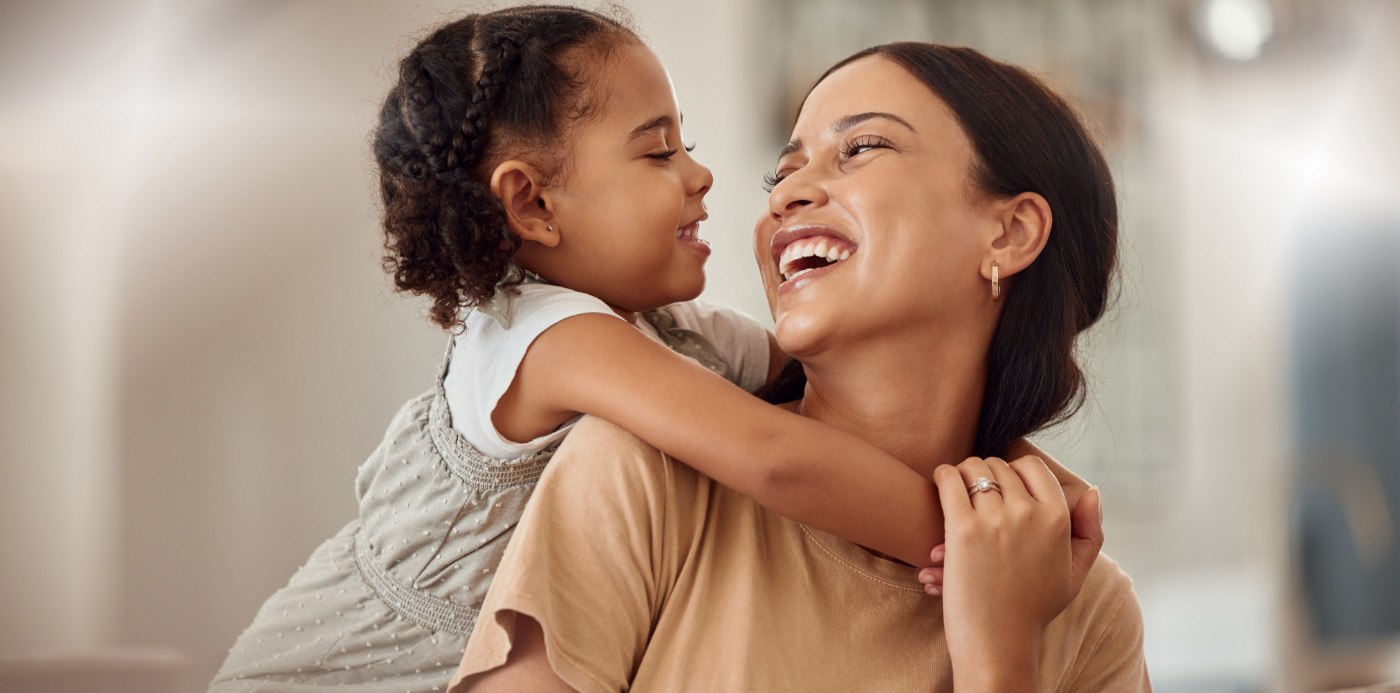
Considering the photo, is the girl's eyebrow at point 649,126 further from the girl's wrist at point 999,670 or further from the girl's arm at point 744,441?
the girl's wrist at point 999,670

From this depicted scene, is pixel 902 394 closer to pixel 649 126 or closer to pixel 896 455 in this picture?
pixel 896 455

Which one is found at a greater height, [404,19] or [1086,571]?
[404,19]

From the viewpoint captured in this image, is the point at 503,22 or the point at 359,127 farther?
the point at 359,127

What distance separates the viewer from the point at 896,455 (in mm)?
1428

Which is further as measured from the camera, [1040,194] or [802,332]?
[1040,194]

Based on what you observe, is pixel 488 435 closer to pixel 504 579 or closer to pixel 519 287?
pixel 519 287

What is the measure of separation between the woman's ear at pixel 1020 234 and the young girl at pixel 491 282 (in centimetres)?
19

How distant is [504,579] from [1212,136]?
457 cm

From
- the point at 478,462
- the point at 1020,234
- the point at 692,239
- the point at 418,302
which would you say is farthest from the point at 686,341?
the point at 418,302

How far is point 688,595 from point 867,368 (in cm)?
36

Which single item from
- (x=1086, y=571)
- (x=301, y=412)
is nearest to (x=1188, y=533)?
(x=301, y=412)

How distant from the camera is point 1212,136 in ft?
16.4

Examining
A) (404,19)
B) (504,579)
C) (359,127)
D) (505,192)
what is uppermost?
(404,19)

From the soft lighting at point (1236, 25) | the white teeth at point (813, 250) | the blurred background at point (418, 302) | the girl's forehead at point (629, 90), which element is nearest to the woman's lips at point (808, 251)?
the white teeth at point (813, 250)
